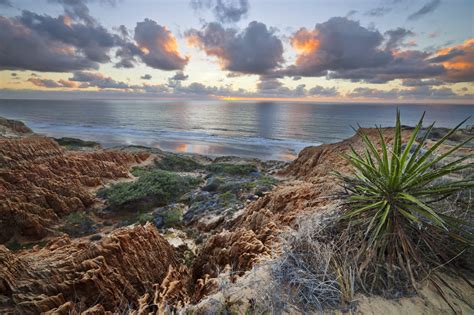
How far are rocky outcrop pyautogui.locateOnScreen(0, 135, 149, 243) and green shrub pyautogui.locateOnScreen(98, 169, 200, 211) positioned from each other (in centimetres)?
162

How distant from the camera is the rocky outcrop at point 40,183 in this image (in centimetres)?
1046

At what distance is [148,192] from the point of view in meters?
15.1

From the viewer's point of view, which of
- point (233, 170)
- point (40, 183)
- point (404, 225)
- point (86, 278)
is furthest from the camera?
point (233, 170)

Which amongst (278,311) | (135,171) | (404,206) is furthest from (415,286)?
(135,171)

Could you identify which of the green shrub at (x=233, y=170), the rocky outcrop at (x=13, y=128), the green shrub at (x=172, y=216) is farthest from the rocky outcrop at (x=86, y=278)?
the rocky outcrop at (x=13, y=128)

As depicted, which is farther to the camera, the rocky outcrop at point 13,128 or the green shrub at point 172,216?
the rocky outcrop at point 13,128

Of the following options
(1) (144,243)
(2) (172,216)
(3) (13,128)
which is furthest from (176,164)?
(3) (13,128)

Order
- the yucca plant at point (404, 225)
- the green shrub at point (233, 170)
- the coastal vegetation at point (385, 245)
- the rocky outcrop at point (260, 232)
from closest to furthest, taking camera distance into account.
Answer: the coastal vegetation at point (385, 245) → the yucca plant at point (404, 225) → the rocky outcrop at point (260, 232) → the green shrub at point (233, 170)

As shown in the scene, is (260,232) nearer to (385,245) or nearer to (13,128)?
(385,245)

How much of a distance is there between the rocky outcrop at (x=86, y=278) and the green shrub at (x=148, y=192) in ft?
27.2

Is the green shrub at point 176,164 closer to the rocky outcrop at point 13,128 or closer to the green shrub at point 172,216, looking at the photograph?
the green shrub at point 172,216

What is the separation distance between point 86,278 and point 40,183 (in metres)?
12.4

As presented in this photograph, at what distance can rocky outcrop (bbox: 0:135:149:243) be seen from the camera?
1046 centimetres

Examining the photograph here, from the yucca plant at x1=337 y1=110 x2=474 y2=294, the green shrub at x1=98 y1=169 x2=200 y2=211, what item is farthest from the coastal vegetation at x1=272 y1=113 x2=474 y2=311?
the green shrub at x1=98 y1=169 x2=200 y2=211
